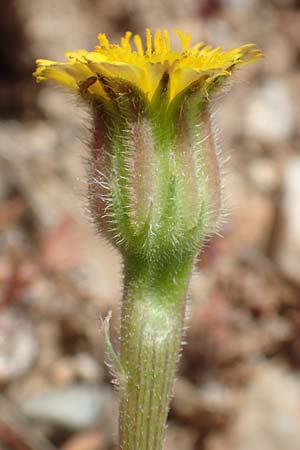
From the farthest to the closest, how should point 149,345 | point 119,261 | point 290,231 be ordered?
1. point 290,231
2. point 119,261
3. point 149,345

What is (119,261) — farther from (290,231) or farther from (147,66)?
(290,231)

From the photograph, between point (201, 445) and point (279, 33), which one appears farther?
point (279, 33)

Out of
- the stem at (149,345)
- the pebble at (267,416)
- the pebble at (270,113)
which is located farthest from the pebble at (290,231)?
the stem at (149,345)

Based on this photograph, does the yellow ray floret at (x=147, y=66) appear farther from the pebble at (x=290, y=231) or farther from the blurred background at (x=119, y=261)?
the pebble at (x=290, y=231)

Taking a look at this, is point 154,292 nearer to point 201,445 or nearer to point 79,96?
point 79,96

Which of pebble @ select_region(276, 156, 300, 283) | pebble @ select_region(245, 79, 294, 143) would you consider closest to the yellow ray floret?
pebble @ select_region(276, 156, 300, 283)

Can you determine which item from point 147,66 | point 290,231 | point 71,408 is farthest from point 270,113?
point 147,66

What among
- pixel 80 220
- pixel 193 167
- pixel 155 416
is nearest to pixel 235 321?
pixel 80 220
